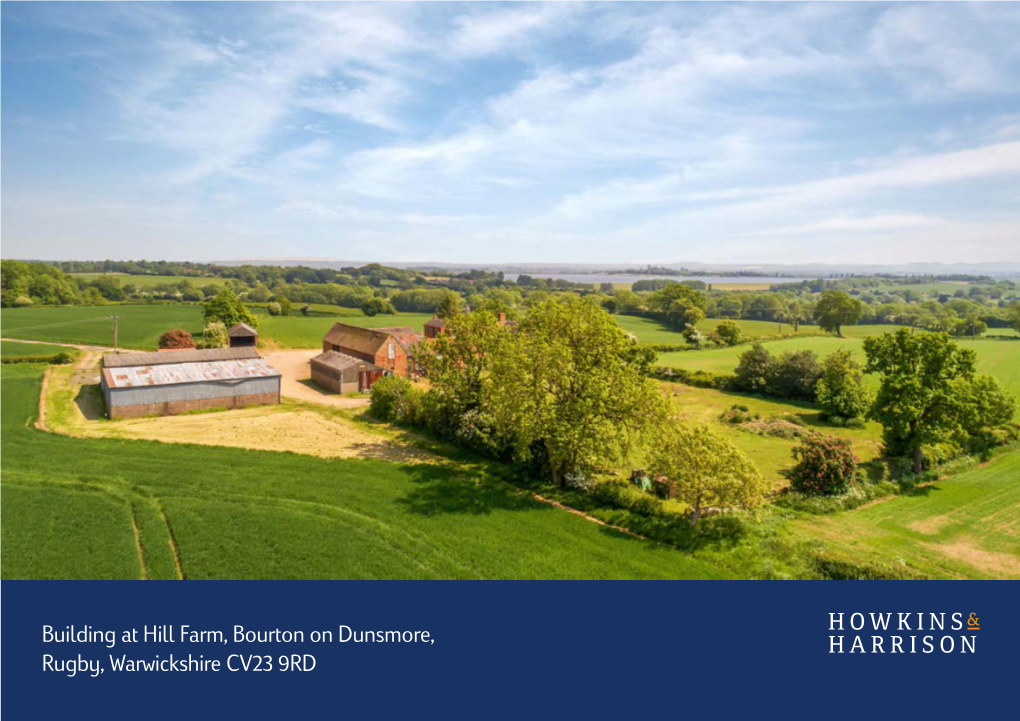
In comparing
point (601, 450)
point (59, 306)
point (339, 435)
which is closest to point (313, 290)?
point (59, 306)

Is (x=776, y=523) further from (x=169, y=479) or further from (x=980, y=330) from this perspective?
(x=980, y=330)

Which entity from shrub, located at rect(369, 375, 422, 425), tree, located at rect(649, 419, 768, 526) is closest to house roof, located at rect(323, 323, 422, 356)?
shrub, located at rect(369, 375, 422, 425)

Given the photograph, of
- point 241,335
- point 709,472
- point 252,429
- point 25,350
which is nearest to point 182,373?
point 252,429

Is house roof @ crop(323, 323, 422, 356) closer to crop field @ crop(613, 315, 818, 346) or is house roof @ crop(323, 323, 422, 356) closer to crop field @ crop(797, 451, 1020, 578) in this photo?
crop field @ crop(797, 451, 1020, 578)

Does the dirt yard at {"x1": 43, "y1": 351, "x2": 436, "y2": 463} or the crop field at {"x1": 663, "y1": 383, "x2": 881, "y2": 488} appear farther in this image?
the crop field at {"x1": 663, "y1": 383, "x2": 881, "y2": 488}

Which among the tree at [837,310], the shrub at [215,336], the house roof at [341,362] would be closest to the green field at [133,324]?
the shrub at [215,336]

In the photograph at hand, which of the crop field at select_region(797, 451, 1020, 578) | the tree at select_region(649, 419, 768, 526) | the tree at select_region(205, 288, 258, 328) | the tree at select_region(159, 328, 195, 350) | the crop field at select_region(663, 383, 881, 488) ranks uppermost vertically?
the tree at select_region(205, 288, 258, 328)

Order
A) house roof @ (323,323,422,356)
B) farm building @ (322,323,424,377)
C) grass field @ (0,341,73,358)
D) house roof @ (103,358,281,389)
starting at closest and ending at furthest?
house roof @ (103,358,281,389), farm building @ (322,323,424,377), house roof @ (323,323,422,356), grass field @ (0,341,73,358)
